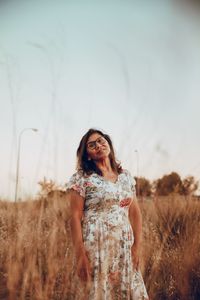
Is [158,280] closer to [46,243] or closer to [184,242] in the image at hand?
[184,242]

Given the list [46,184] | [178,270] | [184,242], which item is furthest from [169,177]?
[46,184]

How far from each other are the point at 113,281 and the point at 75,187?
16.1 inches

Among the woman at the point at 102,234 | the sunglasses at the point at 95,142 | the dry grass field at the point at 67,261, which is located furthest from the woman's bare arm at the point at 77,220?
the sunglasses at the point at 95,142

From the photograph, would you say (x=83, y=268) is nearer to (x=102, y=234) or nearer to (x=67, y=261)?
(x=102, y=234)

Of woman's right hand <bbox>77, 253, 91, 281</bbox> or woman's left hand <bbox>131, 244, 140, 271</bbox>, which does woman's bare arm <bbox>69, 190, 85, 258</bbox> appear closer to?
woman's right hand <bbox>77, 253, 91, 281</bbox>

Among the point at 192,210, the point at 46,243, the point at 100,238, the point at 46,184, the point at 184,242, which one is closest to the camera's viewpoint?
the point at 100,238

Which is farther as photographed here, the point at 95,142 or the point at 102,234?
the point at 95,142

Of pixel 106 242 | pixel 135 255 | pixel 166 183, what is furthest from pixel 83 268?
pixel 166 183

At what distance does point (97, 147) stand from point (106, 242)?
41cm

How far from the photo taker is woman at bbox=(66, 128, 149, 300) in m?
1.58

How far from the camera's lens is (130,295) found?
1.63 meters

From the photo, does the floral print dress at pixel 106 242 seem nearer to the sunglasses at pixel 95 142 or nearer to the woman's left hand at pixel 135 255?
the woman's left hand at pixel 135 255

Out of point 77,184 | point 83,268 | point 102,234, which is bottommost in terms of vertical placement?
point 83,268

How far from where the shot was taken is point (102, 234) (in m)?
1.62
